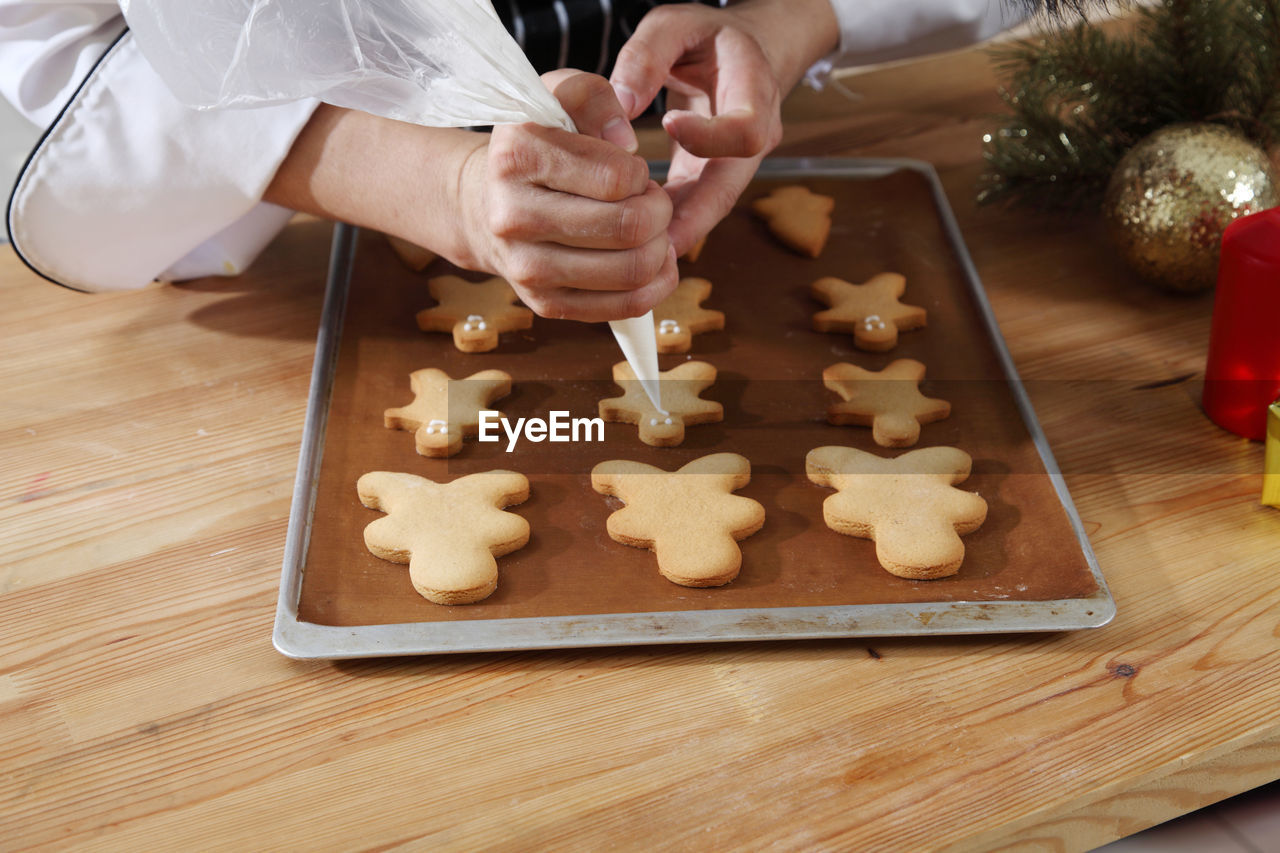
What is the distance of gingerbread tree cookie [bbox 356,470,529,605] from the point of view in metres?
0.62

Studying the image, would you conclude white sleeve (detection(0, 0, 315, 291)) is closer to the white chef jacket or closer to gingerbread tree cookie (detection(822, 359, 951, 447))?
the white chef jacket

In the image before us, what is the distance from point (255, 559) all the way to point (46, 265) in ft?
1.09

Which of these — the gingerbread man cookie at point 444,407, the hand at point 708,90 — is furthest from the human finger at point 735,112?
the gingerbread man cookie at point 444,407

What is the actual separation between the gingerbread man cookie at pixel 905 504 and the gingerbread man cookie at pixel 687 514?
2.2 inches

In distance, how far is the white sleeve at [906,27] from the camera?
107 centimetres

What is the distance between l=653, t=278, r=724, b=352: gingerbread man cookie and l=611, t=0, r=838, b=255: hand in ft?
→ 0.13

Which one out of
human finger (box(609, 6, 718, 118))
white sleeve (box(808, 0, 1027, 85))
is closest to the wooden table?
human finger (box(609, 6, 718, 118))

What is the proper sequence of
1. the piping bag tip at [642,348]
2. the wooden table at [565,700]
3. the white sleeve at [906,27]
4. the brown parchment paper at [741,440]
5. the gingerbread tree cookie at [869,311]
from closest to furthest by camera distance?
1. the wooden table at [565,700]
2. the brown parchment paper at [741,440]
3. the piping bag tip at [642,348]
4. the gingerbread tree cookie at [869,311]
5. the white sleeve at [906,27]

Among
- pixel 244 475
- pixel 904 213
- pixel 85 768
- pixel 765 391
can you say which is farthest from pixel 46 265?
pixel 904 213

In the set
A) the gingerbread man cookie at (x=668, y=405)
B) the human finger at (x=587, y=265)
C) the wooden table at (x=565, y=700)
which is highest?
the human finger at (x=587, y=265)

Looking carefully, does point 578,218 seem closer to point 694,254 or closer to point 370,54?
point 370,54

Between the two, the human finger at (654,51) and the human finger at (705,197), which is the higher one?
the human finger at (654,51)

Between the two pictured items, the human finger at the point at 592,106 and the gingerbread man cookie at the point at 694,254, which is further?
the gingerbread man cookie at the point at 694,254

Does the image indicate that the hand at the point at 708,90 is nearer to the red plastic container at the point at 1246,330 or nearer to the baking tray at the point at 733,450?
the baking tray at the point at 733,450
